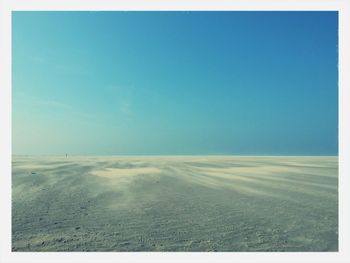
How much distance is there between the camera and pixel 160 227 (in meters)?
4.79

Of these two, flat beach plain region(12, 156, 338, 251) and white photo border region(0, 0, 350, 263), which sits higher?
white photo border region(0, 0, 350, 263)

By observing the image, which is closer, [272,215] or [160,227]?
[160,227]

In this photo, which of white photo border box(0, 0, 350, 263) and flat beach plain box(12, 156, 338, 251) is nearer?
flat beach plain box(12, 156, 338, 251)
